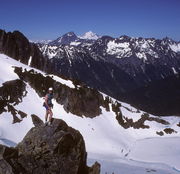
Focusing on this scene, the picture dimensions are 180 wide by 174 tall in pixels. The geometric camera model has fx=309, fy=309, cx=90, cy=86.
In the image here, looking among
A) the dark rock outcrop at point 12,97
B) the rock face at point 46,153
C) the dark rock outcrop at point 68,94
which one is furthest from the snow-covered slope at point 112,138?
the rock face at point 46,153

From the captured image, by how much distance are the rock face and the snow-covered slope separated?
211 ft

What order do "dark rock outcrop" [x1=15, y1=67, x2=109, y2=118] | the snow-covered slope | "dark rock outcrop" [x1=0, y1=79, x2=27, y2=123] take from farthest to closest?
"dark rock outcrop" [x1=15, y1=67, x2=109, y2=118] → "dark rock outcrop" [x1=0, y1=79, x2=27, y2=123] → the snow-covered slope

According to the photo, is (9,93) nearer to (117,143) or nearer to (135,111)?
(117,143)

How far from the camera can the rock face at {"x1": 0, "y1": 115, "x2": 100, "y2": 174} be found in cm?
3372

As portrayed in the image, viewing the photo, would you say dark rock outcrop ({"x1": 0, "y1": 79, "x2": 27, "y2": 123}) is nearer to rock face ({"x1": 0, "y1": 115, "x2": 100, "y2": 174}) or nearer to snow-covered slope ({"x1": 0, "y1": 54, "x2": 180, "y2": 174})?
snow-covered slope ({"x1": 0, "y1": 54, "x2": 180, "y2": 174})

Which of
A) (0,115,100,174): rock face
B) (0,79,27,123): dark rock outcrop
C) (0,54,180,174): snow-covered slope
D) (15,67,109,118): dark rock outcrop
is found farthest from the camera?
(15,67,109,118): dark rock outcrop

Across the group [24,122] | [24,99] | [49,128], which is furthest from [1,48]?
[49,128]

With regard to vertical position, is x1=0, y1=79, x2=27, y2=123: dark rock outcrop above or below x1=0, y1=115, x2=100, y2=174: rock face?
above

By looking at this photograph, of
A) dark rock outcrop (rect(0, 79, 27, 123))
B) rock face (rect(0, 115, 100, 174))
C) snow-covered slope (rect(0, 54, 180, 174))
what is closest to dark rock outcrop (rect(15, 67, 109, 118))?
snow-covered slope (rect(0, 54, 180, 174))

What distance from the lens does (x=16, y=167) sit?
110 feet

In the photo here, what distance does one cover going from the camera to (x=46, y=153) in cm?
3541

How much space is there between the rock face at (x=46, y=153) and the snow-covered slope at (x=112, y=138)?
2529 inches

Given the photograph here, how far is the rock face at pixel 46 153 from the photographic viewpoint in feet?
111

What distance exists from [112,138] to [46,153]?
11002 cm
